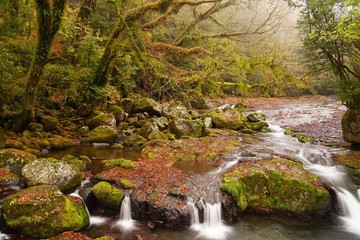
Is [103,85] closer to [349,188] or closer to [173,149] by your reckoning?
[173,149]

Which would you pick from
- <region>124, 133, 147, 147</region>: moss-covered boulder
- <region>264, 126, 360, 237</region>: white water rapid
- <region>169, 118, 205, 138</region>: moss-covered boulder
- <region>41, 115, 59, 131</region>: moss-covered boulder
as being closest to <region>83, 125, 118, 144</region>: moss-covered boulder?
<region>124, 133, 147, 147</region>: moss-covered boulder

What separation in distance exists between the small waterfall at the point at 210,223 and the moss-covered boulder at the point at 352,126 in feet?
27.6

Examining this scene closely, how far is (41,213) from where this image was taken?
584 centimetres

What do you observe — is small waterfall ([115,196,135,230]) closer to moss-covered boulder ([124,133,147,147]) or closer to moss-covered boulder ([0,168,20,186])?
moss-covered boulder ([0,168,20,186])

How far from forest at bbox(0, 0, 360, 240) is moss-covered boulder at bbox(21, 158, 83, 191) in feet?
0.12

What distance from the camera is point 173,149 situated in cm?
1199

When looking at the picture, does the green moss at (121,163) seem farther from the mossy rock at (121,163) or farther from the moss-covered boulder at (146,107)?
the moss-covered boulder at (146,107)

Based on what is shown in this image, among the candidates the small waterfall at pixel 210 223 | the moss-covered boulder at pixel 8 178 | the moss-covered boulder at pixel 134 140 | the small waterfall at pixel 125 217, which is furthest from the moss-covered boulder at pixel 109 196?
the moss-covered boulder at pixel 134 140

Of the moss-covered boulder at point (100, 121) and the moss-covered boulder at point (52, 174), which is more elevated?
the moss-covered boulder at point (100, 121)

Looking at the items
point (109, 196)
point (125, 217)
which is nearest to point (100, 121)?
point (109, 196)

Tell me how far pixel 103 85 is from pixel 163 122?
402 cm

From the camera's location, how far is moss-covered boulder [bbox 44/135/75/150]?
11.4 m

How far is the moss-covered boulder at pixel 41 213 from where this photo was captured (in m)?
5.68

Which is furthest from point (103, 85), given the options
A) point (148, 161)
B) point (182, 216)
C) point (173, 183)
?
point (182, 216)
